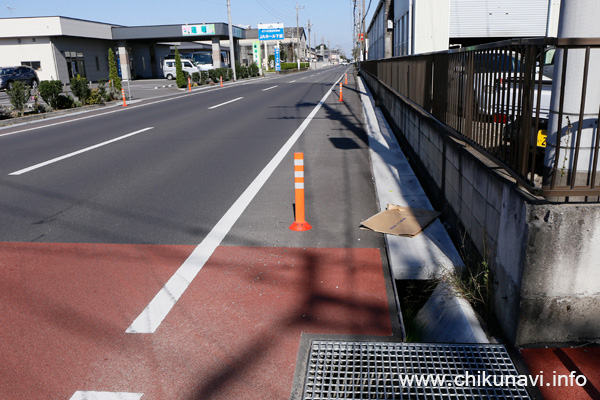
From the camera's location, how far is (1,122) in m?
16.9

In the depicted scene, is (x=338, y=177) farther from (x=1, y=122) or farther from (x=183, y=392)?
(x=1, y=122)

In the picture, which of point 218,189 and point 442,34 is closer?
point 218,189

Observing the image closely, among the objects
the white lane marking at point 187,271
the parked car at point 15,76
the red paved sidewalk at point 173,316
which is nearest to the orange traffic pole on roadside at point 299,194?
the red paved sidewalk at point 173,316

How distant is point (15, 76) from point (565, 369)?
39544 mm

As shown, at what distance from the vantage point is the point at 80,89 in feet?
72.3

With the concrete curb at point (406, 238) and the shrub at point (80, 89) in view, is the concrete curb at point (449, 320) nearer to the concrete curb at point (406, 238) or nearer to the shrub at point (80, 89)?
the concrete curb at point (406, 238)

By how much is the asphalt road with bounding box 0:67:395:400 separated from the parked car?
96.7 feet

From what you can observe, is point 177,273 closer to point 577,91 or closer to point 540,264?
point 540,264

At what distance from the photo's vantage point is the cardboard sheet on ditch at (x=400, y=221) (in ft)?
17.4

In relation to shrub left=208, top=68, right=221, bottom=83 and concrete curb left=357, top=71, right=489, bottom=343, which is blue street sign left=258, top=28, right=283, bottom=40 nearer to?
Result: shrub left=208, top=68, right=221, bottom=83

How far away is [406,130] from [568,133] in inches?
252

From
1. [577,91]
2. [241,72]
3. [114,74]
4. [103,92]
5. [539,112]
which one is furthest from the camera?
[241,72]

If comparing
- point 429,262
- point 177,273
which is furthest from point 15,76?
point 429,262

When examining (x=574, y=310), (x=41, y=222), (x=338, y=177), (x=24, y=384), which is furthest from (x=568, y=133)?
(x=41, y=222)
